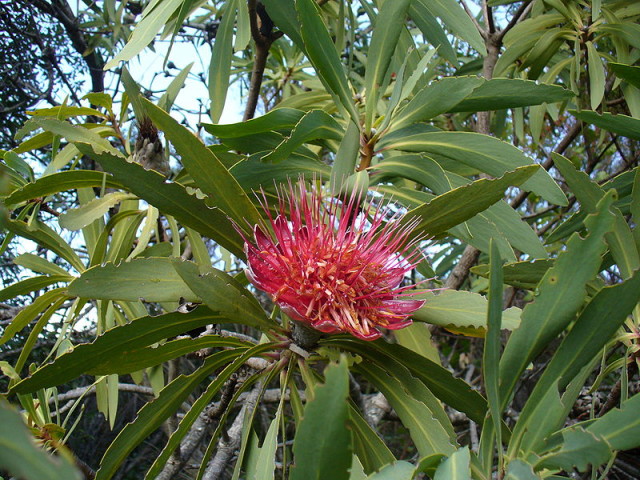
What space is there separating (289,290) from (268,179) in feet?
1.01

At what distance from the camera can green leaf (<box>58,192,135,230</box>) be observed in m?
1.10

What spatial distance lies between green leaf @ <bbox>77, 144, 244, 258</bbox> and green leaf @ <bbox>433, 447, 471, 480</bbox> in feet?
1.50

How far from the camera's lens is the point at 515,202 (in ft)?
6.61

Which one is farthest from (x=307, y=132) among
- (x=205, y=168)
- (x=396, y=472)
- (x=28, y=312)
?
(x=28, y=312)

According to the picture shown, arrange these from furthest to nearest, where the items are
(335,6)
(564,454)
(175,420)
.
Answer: (335,6) < (175,420) < (564,454)

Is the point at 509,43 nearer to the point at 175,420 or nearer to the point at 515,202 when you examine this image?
the point at 515,202

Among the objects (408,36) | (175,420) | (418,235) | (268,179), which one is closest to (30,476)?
(418,235)

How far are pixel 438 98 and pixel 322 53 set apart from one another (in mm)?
220

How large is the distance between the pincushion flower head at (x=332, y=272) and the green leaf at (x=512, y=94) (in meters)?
0.31

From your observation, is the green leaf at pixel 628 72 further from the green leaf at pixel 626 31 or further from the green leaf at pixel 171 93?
the green leaf at pixel 171 93

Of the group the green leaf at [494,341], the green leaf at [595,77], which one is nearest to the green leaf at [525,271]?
the green leaf at [494,341]

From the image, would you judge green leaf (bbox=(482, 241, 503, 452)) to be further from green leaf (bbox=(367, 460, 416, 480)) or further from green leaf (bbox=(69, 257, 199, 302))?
green leaf (bbox=(69, 257, 199, 302))

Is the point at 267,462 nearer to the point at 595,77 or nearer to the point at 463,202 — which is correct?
the point at 463,202

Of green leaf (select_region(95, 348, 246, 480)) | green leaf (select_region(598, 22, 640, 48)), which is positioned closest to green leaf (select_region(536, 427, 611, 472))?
green leaf (select_region(95, 348, 246, 480))
